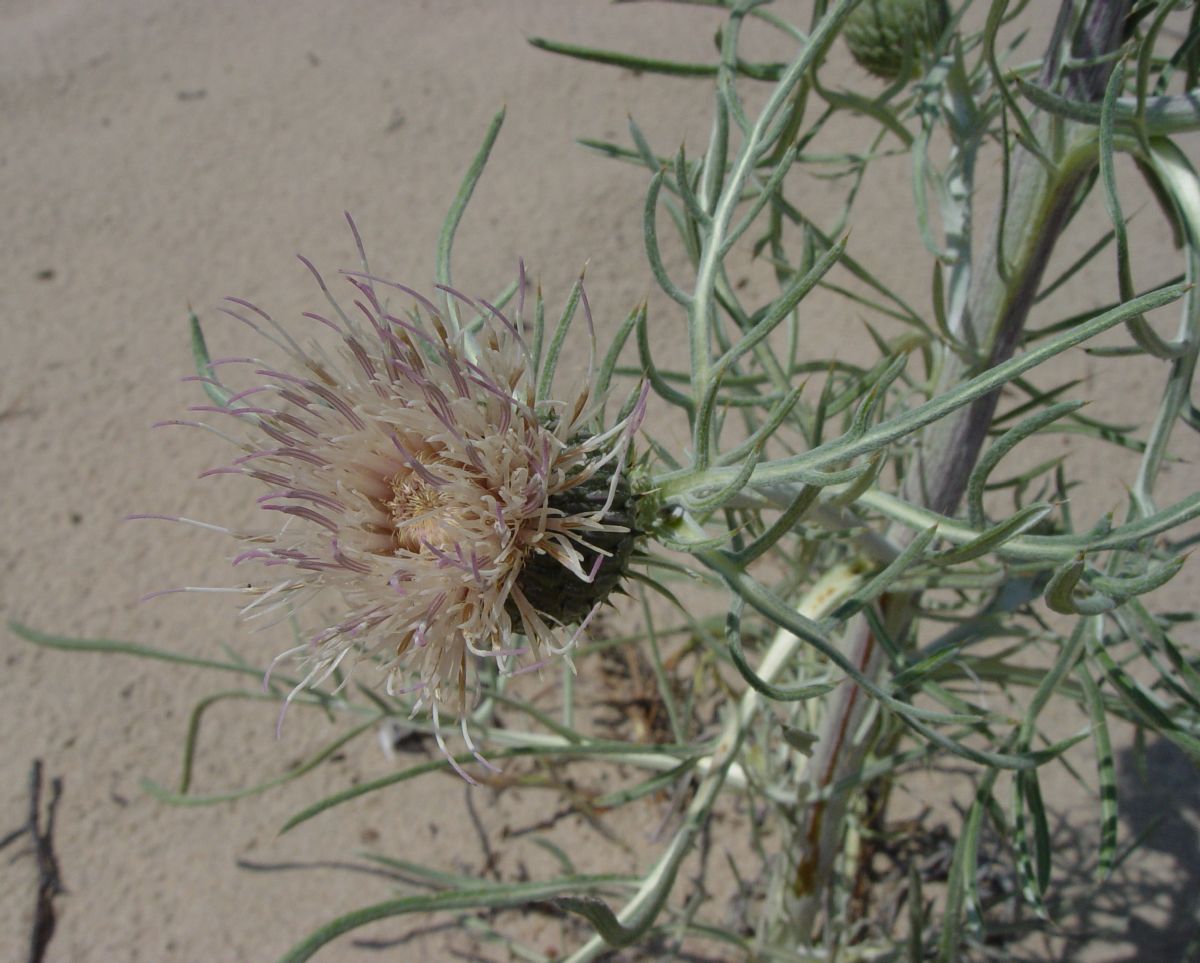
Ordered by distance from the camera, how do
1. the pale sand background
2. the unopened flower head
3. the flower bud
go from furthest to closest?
the pale sand background, the flower bud, the unopened flower head

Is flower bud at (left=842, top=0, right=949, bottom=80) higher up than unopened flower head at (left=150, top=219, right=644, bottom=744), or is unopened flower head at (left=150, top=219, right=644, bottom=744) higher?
flower bud at (left=842, top=0, right=949, bottom=80)

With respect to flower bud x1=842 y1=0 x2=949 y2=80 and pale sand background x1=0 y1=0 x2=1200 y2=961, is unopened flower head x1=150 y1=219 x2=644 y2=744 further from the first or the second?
pale sand background x1=0 y1=0 x2=1200 y2=961

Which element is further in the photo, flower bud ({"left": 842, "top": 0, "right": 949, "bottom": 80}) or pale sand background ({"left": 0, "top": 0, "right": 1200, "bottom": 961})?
pale sand background ({"left": 0, "top": 0, "right": 1200, "bottom": 961})

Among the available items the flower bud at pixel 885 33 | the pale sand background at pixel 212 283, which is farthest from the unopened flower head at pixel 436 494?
the pale sand background at pixel 212 283

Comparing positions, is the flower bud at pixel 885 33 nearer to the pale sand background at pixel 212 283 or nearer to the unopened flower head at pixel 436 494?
the unopened flower head at pixel 436 494

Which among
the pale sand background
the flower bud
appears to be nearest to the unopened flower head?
the flower bud

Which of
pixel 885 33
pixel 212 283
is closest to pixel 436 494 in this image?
pixel 885 33

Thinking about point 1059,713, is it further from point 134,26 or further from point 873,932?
point 134,26

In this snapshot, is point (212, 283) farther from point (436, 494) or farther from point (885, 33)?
point (436, 494)
